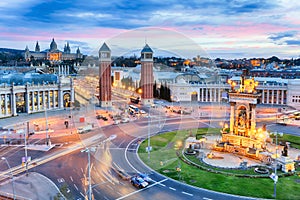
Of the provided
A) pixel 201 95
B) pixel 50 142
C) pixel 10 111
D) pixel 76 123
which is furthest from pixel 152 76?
pixel 50 142

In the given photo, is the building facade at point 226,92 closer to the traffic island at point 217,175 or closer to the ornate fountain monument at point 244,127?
the ornate fountain monument at point 244,127

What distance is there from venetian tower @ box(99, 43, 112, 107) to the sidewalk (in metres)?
63.6

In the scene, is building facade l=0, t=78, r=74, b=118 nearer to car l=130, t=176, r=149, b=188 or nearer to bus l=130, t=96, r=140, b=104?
bus l=130, t=96, r=140, b=104

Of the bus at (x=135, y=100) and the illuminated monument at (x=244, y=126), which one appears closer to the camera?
the illuminated monument at (x=244, y=126)

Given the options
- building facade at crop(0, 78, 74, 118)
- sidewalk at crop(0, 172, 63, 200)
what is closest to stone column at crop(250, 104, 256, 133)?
sidewalk at crop(0, 172, 63, 200)

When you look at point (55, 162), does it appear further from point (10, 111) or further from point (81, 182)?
point (10, 111)

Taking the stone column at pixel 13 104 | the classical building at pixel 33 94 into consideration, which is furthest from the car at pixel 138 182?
the stone column at pixel 13 104

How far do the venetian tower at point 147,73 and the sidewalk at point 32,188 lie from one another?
238 feet

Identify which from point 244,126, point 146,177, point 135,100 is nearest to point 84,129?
point 146,177

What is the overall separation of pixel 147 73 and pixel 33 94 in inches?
1662

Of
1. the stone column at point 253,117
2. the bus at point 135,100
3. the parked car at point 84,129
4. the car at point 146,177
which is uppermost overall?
the stone column at point 253,117

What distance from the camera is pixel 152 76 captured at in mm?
117500

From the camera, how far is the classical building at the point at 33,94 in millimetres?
90812

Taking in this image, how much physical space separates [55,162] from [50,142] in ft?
42.5
